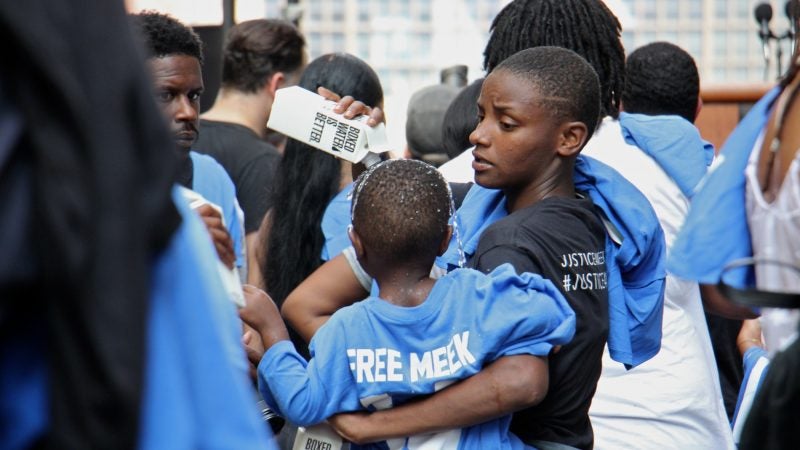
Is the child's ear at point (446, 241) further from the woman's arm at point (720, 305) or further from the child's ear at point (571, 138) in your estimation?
the woman's arm at point (720, 305)

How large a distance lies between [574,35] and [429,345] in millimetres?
1282

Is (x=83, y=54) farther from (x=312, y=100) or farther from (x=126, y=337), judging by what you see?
(x=312, y=100)

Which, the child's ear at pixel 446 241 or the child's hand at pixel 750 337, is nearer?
the child's ear at pixel 446 241

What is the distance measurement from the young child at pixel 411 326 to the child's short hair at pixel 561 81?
13.6 inches

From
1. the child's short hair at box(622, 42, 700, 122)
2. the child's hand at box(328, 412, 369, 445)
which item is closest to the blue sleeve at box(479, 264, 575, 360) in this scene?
the child's hand at box(328, 412, 369, 445)

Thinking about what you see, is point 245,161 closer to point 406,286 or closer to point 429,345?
point 406,286

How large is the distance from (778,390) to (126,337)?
0.95m

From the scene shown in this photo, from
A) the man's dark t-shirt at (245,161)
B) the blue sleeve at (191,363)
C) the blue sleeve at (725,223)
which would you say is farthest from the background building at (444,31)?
the blue sleeve at (191,363)

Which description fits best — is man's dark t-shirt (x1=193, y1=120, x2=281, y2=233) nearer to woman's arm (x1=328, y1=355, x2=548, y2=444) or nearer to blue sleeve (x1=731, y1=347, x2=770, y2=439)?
blue sleeve (x1=731, y1=347, x2=770, y2=439)

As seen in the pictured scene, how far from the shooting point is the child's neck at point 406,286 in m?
2.57

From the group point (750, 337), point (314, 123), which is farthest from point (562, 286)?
point (750, 337)

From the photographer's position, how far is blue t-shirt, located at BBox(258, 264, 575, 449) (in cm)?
245

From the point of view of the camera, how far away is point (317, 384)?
8.34ft

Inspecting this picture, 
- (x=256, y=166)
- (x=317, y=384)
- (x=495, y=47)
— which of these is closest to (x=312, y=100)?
(x=495, y=47)
